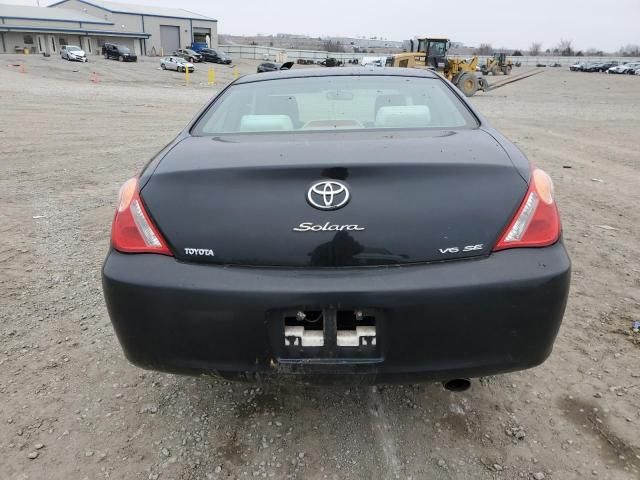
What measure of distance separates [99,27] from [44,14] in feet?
20.3

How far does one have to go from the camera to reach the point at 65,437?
217 centimetres

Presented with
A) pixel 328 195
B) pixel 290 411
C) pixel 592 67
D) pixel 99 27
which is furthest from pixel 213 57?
pixel 328 195

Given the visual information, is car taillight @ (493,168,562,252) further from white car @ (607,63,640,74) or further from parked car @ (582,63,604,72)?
parked car @ (582,63,604,72)

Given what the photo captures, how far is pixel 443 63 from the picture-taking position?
25.7 meters

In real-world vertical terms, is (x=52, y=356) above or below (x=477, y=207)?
below

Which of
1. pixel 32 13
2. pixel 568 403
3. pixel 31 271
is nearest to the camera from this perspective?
pixel 568 403

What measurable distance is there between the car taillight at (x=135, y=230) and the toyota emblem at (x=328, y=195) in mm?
560

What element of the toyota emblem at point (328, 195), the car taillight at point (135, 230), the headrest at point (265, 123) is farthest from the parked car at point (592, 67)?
the car taillight at point (135, 230)

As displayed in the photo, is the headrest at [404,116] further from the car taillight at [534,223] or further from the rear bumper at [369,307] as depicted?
the rear bumper at [369,307]

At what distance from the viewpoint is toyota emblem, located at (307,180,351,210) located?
68.8 inches

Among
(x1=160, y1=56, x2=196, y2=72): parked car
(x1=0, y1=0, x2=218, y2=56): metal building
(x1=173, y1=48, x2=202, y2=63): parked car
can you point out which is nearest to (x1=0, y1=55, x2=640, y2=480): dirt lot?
(x1=160, y1=56, x2=196, y2=72): parked car

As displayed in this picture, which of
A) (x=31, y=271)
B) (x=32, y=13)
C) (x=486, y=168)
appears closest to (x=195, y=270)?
(x=486, y=168)

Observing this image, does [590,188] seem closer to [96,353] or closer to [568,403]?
[568,403]

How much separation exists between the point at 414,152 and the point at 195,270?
0.93 m
